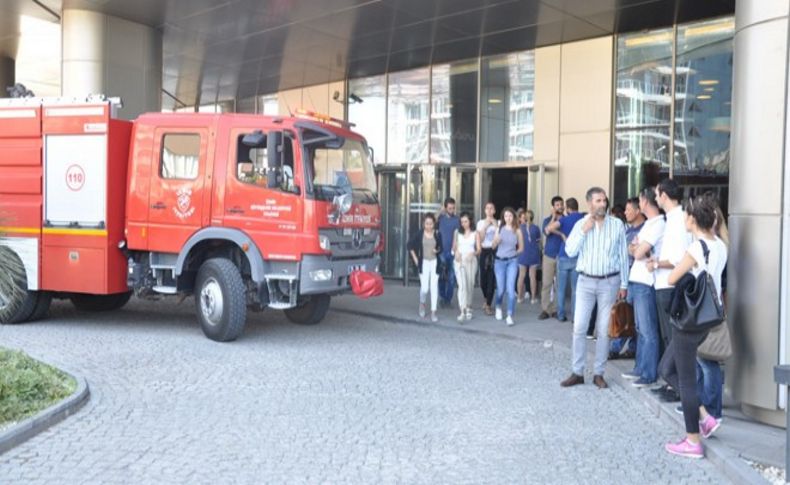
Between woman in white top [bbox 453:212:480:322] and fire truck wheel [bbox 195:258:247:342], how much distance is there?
3537 mm

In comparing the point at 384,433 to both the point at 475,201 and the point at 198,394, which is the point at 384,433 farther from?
the point at 475,201

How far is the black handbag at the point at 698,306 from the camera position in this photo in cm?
514

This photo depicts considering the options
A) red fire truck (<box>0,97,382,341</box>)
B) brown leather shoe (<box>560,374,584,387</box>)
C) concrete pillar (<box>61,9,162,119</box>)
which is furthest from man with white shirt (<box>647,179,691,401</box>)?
concrete pillar (<box>61,9,162,119</box>)

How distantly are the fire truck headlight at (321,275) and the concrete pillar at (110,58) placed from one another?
6431 millimetres

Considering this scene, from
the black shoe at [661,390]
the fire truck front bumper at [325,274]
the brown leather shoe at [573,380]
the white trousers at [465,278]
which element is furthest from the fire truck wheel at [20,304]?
the black shoe at [661,390]

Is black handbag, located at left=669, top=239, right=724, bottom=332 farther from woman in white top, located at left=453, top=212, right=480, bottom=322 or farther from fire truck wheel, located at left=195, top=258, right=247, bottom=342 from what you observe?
woman in white top, located at left=453, top=212, right=480, bottom=322

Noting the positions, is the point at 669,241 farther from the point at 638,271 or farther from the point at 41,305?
the point at 41,305

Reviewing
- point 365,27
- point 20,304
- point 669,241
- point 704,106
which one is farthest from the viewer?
point 365,27

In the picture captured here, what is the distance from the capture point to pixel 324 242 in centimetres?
896

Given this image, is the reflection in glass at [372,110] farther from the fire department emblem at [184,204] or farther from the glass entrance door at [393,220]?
the fire department emblem at [184,204]

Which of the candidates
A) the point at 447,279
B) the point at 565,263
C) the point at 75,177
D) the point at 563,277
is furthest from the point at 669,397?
the point at 75,177

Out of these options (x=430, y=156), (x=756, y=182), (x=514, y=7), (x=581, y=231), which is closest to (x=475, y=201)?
(x=430, y=156)

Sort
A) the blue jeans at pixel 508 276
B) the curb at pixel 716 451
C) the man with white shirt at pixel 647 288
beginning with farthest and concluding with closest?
the blue jeans at pixel 508 276 → the man with white shirt at pixel 647 288 → the curb at pixel 716 451

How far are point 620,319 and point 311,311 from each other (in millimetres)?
4672
